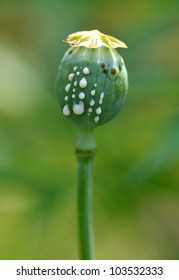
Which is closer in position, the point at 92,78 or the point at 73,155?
the point at 92,78

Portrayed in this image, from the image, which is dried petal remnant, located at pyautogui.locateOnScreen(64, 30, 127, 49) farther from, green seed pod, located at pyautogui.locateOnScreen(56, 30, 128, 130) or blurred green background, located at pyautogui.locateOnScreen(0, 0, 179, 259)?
blurred green background, located at pyautogui.locateOnScreen(0, 0, 179, 259)

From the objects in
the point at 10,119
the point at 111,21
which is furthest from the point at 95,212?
the point at 111,21

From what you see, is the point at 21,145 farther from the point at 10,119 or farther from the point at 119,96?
the point at 119,96

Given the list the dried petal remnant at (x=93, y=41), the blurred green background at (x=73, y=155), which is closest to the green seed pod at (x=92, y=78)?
the dried petal remnant at (x=93, y=41)

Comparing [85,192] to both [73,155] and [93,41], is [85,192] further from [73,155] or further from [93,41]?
[73,155]

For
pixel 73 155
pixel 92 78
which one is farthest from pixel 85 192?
pixel 73 155

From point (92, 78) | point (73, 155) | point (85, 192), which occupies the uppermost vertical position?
point (73, 155)

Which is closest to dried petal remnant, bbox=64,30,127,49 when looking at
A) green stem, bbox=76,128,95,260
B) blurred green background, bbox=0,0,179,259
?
green stem, bbox=76,128,95,260
